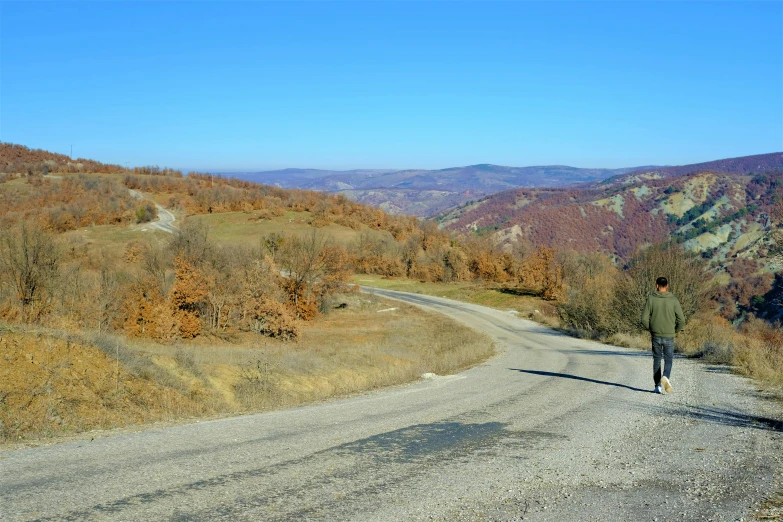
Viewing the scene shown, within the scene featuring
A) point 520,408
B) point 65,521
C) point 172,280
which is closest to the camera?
point 65,521

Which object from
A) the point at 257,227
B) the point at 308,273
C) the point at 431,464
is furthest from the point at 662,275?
the point at 257,227

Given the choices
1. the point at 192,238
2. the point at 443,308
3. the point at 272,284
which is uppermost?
the point at 192,238

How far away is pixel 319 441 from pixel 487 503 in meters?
2.88

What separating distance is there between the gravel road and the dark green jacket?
1284mm

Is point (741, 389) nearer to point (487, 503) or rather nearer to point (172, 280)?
point (487, 503)

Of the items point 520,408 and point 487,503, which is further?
point 520,408

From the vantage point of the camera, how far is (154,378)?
15.0 m

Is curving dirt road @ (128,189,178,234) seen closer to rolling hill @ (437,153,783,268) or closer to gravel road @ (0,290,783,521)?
gravel road @ (0,290,783,521)

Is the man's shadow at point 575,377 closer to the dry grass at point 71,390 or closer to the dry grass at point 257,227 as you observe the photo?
the dry grass at point 71,390

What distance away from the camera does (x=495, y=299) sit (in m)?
49.7

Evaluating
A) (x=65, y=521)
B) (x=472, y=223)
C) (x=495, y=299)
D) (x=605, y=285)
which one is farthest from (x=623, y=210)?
(x=65, y=521)

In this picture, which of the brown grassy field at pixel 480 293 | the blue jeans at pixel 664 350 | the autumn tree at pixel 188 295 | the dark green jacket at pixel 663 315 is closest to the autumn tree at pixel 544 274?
the brown grassy field at pixel 480 293

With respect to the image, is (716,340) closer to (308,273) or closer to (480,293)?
(308,273)

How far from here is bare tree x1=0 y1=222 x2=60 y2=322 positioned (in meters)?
29.0
